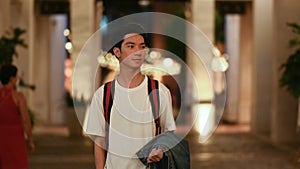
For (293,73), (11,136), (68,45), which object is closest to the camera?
(11,136)

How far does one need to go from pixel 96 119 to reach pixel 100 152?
20cm

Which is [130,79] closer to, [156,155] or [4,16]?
[156,155]

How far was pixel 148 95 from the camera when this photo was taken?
3.75 m

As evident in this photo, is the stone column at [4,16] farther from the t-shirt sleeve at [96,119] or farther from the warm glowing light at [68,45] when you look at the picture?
the t-shirt sleeve at [96,119]

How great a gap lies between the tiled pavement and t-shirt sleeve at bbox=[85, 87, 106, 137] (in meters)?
7.43

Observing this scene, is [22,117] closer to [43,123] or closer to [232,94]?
[43,123]

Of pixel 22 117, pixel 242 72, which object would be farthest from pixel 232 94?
pixel 22 117

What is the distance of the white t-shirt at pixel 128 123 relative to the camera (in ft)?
12.1

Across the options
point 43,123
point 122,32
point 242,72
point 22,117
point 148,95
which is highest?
point 122,32

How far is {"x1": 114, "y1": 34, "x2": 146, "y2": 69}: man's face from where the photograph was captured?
376 cm

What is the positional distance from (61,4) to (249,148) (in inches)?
333

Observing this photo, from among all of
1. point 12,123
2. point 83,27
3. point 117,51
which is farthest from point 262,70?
point 117,51

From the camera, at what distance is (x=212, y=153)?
13500 mm

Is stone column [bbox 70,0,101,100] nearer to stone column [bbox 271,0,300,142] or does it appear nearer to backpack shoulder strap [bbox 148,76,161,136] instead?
stone column [bbox 271,0,300,142]
